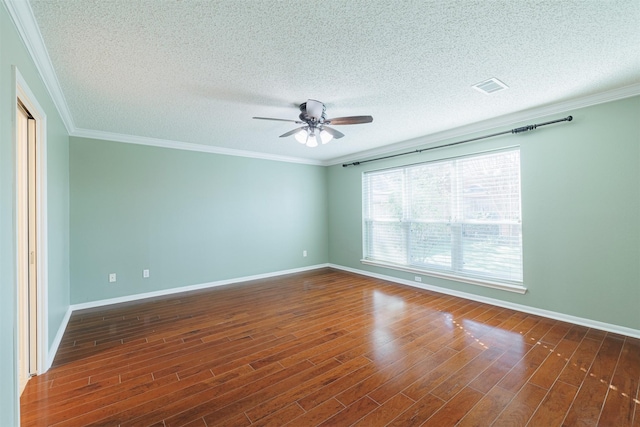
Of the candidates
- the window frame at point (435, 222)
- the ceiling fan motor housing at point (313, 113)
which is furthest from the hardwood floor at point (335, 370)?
the ceiling fan motor housing at point (313, 113)

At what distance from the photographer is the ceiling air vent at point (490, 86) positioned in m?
2.59

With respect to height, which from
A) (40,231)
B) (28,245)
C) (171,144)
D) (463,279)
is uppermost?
(171,144)

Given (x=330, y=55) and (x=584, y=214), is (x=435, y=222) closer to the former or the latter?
(x=584, y=214)

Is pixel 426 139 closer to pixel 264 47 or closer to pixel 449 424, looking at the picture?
pixel 264 47

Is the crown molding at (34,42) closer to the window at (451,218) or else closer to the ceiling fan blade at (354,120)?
the ceiling fan blade at (354,120)

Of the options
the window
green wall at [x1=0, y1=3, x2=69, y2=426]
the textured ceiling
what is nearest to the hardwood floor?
green wall at [x1=0, y1=3, x2=69, y2=426]

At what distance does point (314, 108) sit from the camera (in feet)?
9.43

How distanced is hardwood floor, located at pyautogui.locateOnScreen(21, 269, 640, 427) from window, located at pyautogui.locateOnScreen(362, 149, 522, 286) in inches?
29.5

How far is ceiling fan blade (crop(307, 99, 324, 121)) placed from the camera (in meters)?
2.81

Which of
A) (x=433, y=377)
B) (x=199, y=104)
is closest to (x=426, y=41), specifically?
(x=199, y=104)

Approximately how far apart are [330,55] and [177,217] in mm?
3700

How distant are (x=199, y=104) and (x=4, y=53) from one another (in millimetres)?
1659

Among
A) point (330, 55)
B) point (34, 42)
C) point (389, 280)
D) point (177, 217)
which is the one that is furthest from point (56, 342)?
point (389, 280)

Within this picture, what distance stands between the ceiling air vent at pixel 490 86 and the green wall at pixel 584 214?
1.13 metres
